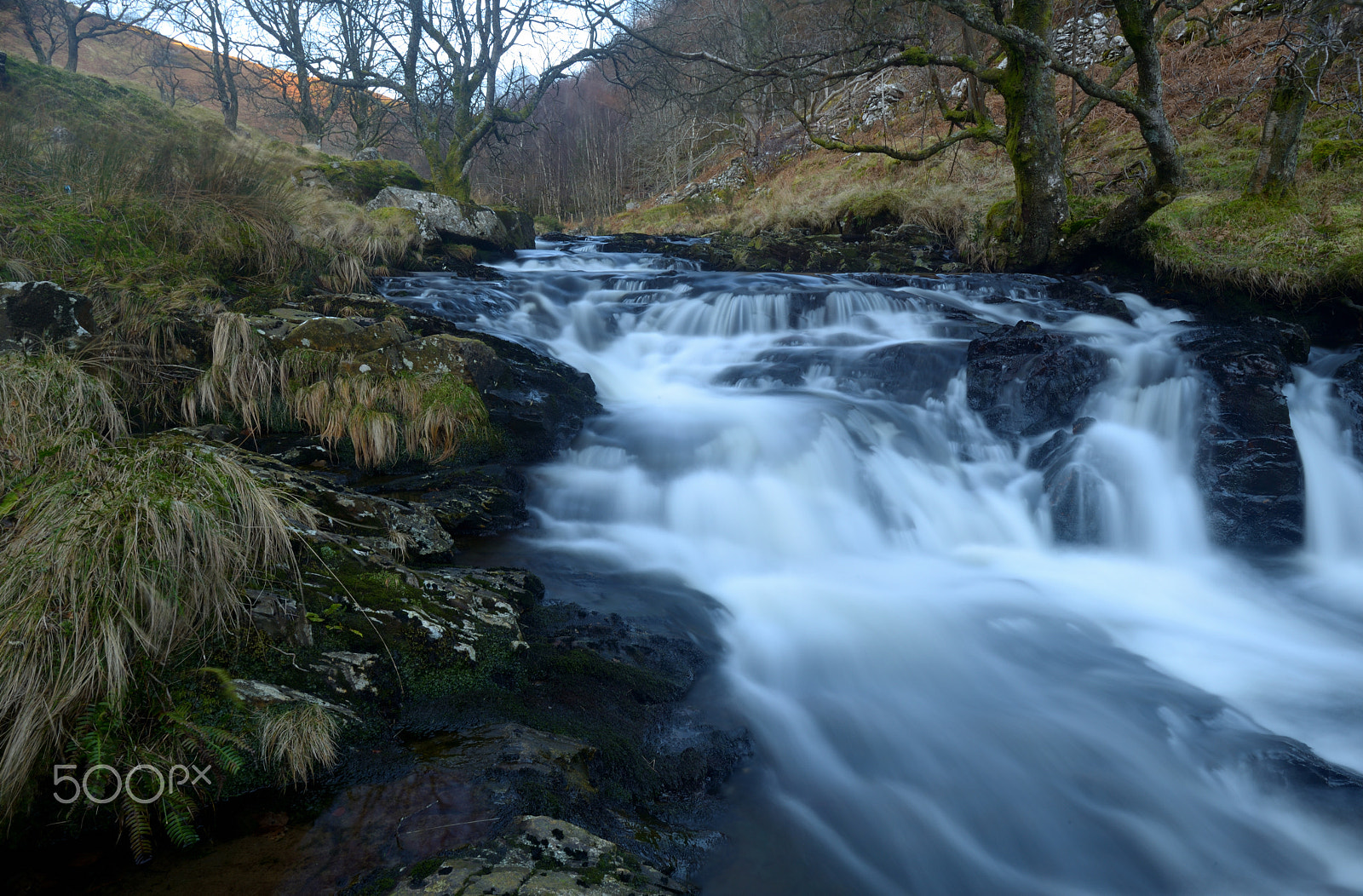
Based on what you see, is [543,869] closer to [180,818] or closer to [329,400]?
[180,818]

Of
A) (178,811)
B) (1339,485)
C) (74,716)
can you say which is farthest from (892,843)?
(1339,485)

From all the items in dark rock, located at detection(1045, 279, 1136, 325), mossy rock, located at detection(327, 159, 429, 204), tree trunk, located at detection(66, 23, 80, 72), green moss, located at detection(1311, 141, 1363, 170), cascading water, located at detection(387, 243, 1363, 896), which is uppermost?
tree trunk, located at detection(66, 23, 80, 72)

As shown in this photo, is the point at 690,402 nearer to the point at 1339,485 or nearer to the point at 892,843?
the point at 892,843

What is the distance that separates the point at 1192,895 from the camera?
242 cm

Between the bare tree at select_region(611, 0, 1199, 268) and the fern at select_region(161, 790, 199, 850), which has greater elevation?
the bare tree at select_region(611, 0, 1199, 268)

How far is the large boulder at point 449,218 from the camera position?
36.2 ft

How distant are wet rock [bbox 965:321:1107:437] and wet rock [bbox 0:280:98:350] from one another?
699 cm

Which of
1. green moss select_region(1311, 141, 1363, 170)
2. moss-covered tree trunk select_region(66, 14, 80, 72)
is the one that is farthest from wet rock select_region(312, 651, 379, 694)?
moss-covered tree trunk select_region(66, 14, 80, 72)

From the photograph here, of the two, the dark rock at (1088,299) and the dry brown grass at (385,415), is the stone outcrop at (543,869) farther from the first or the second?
the dark rock at (1088,299)

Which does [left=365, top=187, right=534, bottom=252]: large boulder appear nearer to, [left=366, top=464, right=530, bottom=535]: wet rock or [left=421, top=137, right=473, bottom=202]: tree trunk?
[left=421, top=137, right=473, bottom=202]: tree trunk

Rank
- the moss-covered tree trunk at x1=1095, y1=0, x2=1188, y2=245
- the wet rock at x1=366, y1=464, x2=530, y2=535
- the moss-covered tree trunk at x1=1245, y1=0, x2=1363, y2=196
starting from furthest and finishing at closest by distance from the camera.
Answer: the moss-covered tree trunk at x1=1095, y1=0, x2=1188, y2=245
the moss-covered tree trunk at x1=1245, y1=0, x2=1363, y2=196
the wet rock at x1=366, y1=464, x2=530, y2=535
